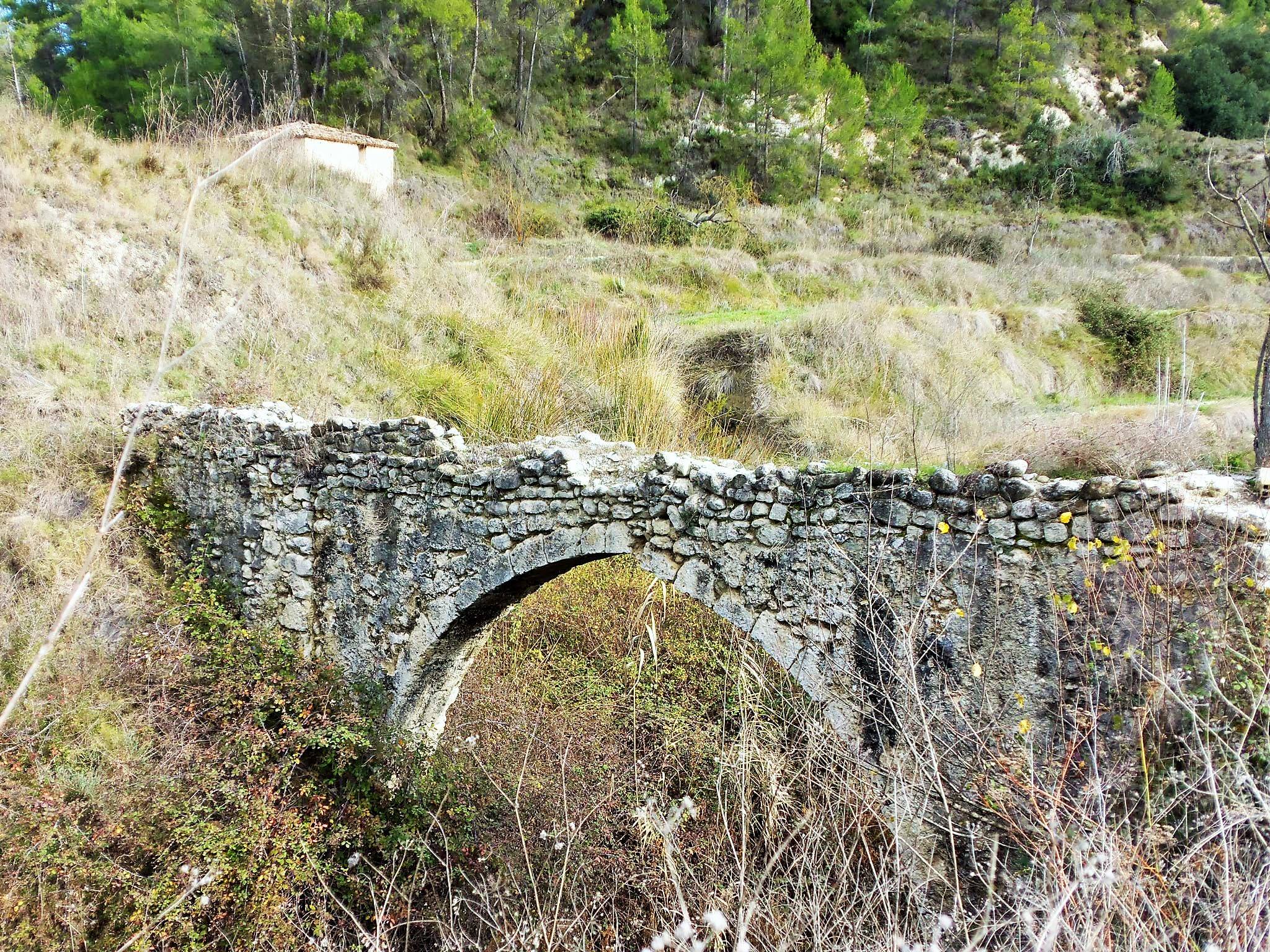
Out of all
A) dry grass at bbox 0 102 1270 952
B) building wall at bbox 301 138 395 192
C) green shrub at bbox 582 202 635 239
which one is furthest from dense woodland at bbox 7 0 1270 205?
dry grass at bbox 0 102 1270 952

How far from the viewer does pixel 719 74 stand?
34094mm

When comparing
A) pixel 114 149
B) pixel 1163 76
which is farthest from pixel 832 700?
pixel 1163 76

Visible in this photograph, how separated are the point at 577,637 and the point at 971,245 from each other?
19581 millimetres

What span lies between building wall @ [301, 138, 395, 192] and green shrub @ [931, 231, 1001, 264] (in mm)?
15222

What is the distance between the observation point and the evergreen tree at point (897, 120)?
3084cm

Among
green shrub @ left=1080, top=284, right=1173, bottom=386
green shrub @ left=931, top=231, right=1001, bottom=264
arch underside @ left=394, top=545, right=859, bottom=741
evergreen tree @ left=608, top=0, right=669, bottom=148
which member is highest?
evergreen tree @ left=608, top=0, right=669, bottom=148

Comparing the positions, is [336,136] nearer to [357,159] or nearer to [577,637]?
[357,159]

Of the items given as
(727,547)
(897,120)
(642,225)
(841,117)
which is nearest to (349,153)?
(642,225)

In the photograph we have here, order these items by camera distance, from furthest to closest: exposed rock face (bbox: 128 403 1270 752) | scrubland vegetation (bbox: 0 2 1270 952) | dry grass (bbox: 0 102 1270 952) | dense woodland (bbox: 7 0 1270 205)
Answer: dense woodland (bbox: 7 0 1270 205) → exposed rock face (bbox: 128 403 1270 752) → scrubland vegetation (bbox: 0 2 1270 952) → dry grass (bbox: 0 102 1270 952)

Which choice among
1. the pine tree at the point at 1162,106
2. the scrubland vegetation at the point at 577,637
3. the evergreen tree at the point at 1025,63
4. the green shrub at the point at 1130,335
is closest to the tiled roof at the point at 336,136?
the scrubland vegetation at the point at 577,637

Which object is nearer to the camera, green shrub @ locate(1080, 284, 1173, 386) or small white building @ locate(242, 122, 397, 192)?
green shrub @ locate(1080, 284, 1173, 386)

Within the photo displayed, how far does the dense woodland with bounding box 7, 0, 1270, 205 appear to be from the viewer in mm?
27000

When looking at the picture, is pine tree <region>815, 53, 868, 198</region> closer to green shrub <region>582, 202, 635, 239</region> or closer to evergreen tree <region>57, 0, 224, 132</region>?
green shrub <region>582, 202, 635, 239</region>

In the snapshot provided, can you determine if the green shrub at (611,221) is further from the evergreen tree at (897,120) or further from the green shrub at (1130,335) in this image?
the evergreen tree at (897,120)
